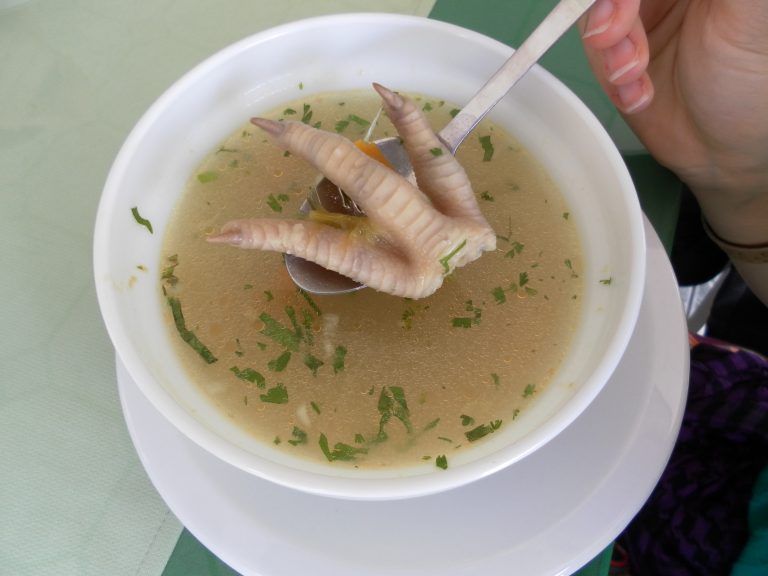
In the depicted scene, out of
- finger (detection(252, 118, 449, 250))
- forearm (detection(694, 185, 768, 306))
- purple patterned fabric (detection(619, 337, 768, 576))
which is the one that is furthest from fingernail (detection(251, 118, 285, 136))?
purple patterned fabric (detection(619, 337, 768, 576))

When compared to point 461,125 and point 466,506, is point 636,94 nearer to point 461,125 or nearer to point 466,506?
point 461,125

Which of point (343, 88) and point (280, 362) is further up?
point (343, 88)

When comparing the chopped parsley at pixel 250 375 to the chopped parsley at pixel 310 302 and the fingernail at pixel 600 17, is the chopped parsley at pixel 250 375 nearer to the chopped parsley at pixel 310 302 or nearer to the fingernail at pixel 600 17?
the chopped parsley at pixel 310 302

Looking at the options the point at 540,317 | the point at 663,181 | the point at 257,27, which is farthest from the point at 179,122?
the point at 663,181

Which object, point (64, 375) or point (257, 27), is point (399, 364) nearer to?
point (64, 375)

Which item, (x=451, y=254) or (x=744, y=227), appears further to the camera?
(x=744, y=227)

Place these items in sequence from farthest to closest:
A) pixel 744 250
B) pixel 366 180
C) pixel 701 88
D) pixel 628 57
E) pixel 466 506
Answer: pixel 744 250, pixel 701 88, pixel 628 57, pixel 466 506, pixel 366 180

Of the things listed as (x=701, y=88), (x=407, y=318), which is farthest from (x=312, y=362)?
(x=701, y=88)

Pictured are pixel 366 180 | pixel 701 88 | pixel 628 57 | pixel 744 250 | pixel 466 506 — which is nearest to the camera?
pixel 366 180
